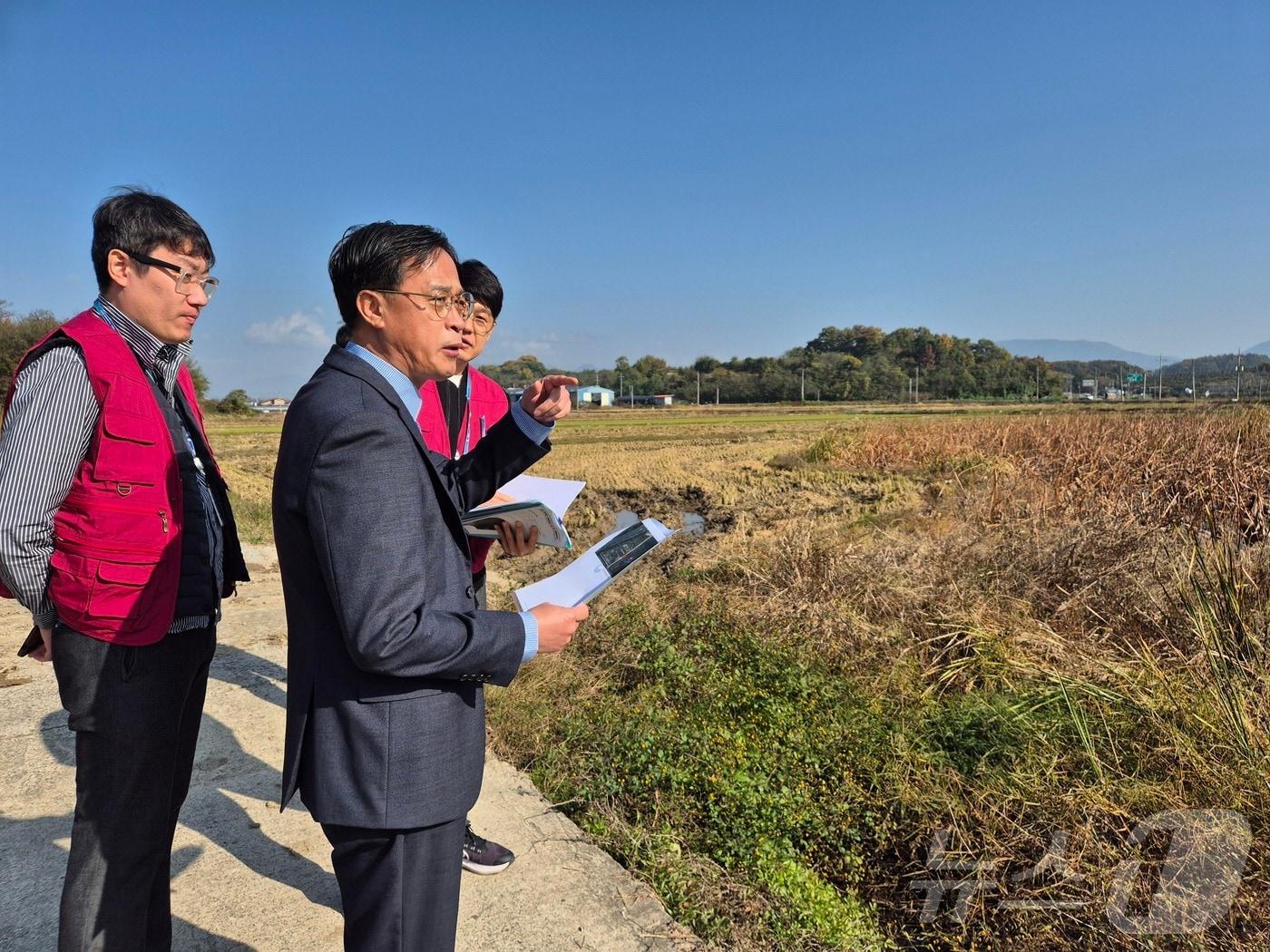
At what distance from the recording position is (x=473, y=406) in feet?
12.3

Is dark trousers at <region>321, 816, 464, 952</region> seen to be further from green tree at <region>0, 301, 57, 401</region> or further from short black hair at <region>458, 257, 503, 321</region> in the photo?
green tree at <region>0, 301, 57, 401</region>

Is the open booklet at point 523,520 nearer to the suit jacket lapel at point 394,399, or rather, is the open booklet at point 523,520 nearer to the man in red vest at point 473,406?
the suit jacket lapel at point 394,399

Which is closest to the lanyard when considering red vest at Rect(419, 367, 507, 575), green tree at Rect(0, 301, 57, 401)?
red vest at Rect(419, 367, 507, 575)

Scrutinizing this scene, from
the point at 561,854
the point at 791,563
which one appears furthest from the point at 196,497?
the point at 791,563

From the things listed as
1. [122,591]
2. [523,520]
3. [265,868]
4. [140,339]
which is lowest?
[265,868]

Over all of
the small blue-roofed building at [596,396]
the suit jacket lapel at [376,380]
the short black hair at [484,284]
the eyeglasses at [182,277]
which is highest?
the small blue-roofed building at [596,396]

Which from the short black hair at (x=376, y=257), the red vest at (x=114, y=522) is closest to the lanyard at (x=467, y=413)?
the red vest at (x=114, y=522)

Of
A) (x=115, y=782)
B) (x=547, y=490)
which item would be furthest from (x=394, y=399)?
(x=547, y=490)

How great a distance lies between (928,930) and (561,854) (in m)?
1.33

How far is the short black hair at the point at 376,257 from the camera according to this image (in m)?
1.60

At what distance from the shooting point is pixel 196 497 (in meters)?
2.09

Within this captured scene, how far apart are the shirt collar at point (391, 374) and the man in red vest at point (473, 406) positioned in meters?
1.20

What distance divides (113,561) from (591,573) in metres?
1.14

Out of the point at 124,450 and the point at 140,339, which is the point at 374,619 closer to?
the point at 124,450
